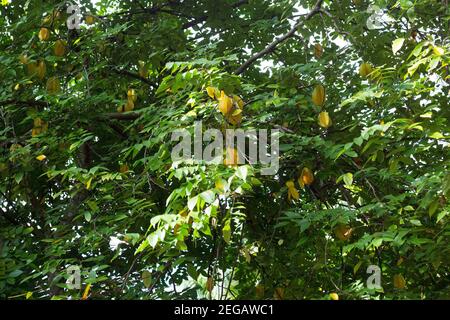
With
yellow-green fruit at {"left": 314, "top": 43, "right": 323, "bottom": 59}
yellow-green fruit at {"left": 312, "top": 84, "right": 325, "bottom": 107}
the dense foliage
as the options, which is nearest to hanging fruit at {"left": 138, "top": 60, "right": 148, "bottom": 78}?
the dense foliage

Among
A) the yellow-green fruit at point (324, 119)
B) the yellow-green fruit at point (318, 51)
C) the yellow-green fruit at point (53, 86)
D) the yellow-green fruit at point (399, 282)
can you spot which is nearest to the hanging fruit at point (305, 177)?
the yellow-green fruit at point (324, 119)

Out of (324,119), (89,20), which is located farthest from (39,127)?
(324,119)

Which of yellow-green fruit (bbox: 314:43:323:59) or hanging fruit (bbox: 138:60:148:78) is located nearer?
yellow-green fruit (bbox: 314:43:323:59)

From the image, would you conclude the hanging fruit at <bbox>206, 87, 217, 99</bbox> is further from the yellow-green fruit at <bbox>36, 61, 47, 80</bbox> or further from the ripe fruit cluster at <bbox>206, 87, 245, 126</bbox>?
the yellow-green fruit at <bbox>36, 61, 47, 80</bbox>

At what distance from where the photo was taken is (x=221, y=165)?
109 inches

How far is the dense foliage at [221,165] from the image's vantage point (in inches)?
117

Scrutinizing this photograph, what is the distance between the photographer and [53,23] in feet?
13.1

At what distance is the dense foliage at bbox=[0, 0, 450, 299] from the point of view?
2.97m

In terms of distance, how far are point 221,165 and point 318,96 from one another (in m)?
0.81

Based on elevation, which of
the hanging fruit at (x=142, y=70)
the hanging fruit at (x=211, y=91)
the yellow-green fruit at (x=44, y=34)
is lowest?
the hanging fruit at (x=211, y=91)

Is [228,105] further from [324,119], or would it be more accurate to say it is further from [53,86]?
[53,86]

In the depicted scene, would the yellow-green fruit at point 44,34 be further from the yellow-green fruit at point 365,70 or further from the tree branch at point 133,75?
the yellow-green fruit at point 365,70
